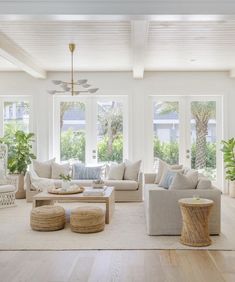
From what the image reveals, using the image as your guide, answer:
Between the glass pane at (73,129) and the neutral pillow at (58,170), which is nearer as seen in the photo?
the neutral pillow at (58,170)

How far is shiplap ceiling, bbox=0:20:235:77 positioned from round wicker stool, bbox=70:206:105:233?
98.5 inches

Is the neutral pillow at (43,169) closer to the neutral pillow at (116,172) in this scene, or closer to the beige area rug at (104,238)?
the neutral pillow at (116,172)

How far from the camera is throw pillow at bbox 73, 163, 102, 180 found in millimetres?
7906

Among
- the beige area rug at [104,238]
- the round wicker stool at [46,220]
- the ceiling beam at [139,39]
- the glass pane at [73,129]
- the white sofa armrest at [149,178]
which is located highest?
the ceiling beam at [139,39]

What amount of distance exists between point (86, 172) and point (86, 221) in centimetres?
283

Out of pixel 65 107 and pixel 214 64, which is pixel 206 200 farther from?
pixel 65 107

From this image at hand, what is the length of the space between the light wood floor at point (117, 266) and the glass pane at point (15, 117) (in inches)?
201

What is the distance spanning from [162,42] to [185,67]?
2.43 meters

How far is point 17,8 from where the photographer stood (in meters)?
3.99

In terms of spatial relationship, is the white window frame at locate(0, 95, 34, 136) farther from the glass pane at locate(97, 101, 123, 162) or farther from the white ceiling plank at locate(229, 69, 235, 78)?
the white ceiling plank at locate(229, 69, 235, 78)

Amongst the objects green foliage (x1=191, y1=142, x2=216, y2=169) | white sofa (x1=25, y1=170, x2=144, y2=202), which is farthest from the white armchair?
green foliage (x1=191, y1=142, x2=216, y2=169)

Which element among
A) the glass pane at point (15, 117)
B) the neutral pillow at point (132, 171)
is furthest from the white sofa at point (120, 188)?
the glass pane at point (15, 117)

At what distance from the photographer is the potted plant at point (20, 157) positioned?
8.16 metres

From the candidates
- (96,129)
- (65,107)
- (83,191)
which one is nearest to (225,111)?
(96,129)
